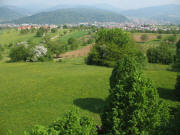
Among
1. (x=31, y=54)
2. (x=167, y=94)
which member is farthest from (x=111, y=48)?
(x=31, y=54)

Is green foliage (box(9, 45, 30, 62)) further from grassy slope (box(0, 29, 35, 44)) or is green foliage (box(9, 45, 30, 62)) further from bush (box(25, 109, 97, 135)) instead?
grassy slope (box(0, 29, 35, 44))

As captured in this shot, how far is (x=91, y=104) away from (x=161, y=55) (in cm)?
4561

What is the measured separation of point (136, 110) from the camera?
788 centimetres

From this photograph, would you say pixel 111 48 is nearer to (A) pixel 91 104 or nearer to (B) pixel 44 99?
(B) pixel 44 99

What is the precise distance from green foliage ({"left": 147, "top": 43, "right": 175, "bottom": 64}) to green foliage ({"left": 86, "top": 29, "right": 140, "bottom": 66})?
12.5 meters

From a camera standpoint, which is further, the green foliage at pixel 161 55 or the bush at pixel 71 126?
the green foliage at pixel 161 55

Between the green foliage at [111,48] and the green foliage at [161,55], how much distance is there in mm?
12457

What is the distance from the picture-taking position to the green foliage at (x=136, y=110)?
7.89 meters

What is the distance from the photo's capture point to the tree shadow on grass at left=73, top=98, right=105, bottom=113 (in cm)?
1748

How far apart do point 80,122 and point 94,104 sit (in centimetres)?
1118

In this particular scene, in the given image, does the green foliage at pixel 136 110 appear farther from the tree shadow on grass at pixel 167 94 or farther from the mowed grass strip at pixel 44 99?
the tree shadow on grass at pixel 167 94

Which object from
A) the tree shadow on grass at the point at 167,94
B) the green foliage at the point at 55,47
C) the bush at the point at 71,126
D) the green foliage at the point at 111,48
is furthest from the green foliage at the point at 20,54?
the bush at the point at 71,126

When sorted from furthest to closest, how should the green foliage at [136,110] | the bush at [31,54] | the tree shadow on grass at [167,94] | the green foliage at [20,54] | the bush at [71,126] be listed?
1. the green foliage at [20,54]
2. the bush at [31,54]
3. the tree shadow on grass at [167,94]
4. the green foliage at [136,110]
5. the bush at [71,126]

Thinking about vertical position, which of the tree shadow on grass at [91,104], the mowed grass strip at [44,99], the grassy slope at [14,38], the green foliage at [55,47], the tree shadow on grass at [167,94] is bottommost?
the mowed grass strip at [44,99]
